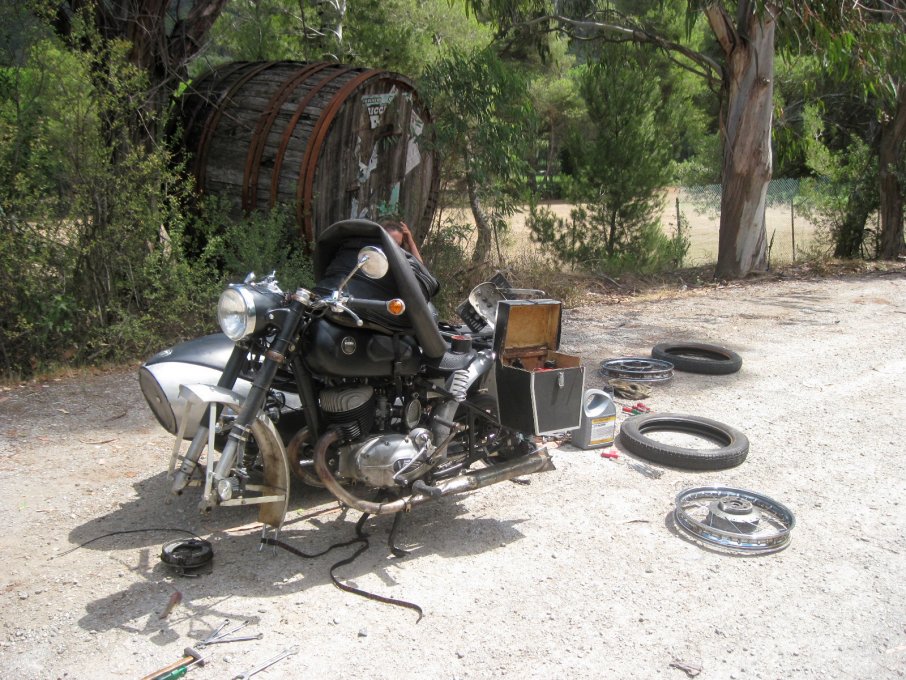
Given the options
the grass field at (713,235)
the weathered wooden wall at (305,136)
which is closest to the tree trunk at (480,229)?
the grass field at (713,235)

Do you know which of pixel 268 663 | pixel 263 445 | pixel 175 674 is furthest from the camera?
pixel 263 445

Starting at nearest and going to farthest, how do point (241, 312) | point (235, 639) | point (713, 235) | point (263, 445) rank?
point (235, 639) < point (241, 312) < point (263, 445) < point (713, 235)

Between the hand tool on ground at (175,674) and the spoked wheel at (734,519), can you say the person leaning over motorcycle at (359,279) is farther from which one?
the spoked wheel at (734,519)

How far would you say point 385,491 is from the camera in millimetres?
4113

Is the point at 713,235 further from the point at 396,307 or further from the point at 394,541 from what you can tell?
the point at 396,307

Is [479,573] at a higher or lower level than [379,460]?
lower

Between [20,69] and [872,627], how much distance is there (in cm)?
700

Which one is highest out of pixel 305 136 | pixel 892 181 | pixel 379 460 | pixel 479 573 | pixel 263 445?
pixel 305 136

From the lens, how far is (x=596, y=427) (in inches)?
213

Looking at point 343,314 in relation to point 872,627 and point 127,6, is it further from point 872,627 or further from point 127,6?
point 127,6

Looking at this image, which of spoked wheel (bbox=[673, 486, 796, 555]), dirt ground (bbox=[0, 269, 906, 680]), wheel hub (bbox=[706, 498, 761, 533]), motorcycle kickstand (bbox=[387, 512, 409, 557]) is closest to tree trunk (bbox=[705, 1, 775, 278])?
dirt ground (bbox=[0, 269, 906, 680])

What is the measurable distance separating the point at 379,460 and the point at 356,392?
0.34 metres

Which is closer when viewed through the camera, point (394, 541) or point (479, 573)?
point (479, 573)

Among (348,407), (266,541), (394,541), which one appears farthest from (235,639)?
(348,407)
